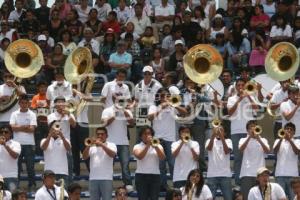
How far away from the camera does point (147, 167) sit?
23.9m

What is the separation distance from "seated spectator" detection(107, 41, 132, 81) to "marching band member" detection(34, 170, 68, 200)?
4774 mm

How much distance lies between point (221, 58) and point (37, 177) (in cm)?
395

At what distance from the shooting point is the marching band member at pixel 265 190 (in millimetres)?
22469

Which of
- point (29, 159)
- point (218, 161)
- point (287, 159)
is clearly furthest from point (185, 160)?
point (29, 159)

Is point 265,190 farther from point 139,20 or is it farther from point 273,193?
point 139,20

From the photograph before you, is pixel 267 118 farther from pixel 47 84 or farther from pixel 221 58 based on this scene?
pixel 47 84

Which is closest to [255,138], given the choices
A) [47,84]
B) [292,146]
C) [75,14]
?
[292,146]

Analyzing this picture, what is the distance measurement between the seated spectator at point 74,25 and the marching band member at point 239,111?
4.85 meters

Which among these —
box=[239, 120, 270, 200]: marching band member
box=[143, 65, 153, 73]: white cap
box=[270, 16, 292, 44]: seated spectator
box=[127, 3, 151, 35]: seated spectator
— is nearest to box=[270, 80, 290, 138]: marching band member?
box=[239, 120, 270, 200]: marching band member

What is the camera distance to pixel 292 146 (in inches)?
938

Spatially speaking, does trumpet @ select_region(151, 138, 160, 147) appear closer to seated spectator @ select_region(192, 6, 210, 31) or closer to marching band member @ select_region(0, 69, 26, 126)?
marching band member @ select_region(0, 69, 26, 126)

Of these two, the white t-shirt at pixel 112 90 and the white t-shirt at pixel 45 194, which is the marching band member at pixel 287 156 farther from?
the white t-shirt at pixel 45 194

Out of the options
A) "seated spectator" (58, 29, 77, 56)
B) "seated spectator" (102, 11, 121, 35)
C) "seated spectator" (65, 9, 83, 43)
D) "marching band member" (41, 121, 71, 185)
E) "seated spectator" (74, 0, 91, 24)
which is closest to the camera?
"marching band member" (41, 121, 71, 185)

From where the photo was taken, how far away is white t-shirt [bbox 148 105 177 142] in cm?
2481
